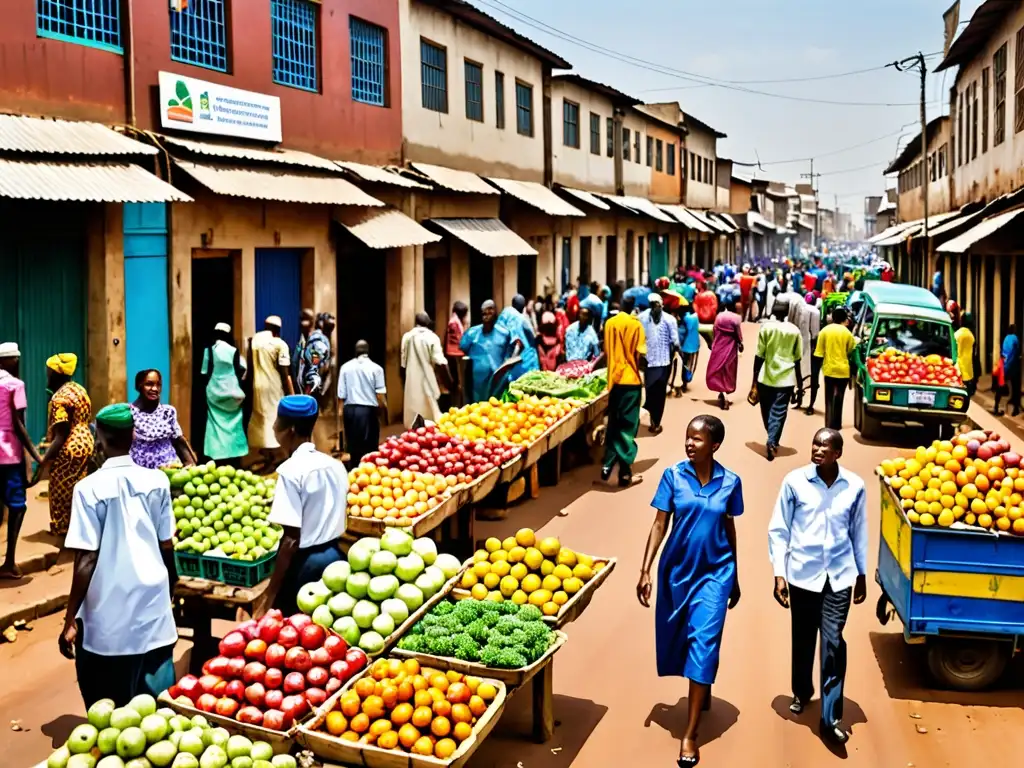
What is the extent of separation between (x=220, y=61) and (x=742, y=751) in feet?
34.2

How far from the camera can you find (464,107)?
2078cm

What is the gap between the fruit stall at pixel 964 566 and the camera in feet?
22.4

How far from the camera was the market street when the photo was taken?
6252mm

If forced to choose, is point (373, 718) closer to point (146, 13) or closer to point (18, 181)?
point (18, 181)

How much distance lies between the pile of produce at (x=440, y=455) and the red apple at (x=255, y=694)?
4.10 metres

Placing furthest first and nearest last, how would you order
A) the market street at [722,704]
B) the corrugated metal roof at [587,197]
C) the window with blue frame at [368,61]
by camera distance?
the corrugated metal roof at [587,197], the window with blue frame at [368,61], the market street at [722,704]

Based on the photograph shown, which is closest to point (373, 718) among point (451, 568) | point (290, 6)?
point (451, 568)

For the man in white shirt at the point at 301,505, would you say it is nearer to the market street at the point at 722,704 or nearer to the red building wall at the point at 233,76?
the market street at the point at 722,704

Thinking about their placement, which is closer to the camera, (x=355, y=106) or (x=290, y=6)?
(x=290, y=6)

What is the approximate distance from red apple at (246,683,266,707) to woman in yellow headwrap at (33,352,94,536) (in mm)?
4287

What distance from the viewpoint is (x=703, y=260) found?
2110 inches

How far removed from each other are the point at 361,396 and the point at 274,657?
19.7 feet

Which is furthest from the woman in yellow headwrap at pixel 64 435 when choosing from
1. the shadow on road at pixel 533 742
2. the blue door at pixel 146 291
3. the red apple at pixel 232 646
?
the shadow on road at pixel 533 742

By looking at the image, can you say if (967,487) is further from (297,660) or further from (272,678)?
(272,678)
